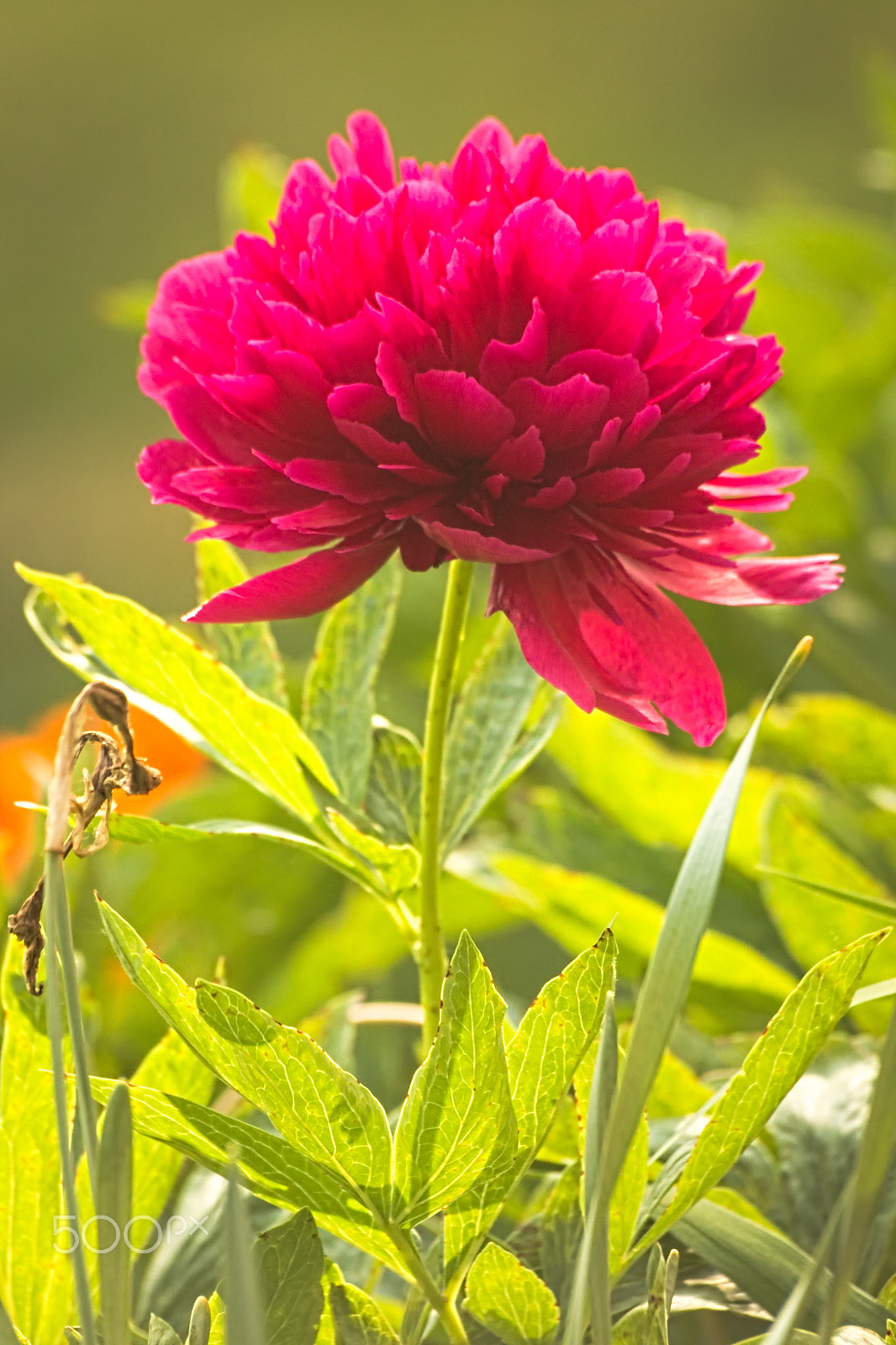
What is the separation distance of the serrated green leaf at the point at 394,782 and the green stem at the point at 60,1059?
89 millimetres

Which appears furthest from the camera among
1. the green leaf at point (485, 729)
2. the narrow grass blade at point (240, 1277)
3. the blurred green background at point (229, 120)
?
the blurred green background at point (229, 120)

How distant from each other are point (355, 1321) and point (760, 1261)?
59mm

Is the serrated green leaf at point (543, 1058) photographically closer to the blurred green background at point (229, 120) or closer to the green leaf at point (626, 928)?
the green leaf at point (626, 928)

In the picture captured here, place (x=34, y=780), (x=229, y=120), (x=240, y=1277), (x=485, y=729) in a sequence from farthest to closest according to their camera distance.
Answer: (x=229, y=120), (x=34, y=780), (x=485, y=729), (x=240, y=1277)

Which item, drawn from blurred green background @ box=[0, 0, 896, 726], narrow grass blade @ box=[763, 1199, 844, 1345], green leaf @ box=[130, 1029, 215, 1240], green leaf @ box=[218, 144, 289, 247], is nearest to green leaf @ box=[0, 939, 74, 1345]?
green leaf @ box=[130, 1029, 215, 1240]

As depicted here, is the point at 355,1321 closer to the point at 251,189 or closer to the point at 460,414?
the point at 460,414

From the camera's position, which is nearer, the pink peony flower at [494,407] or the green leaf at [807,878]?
the pink peony flower at [494,407]

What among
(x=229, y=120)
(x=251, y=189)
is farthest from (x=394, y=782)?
(x=229, y=120)

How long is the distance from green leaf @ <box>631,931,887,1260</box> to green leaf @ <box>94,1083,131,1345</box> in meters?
0.07

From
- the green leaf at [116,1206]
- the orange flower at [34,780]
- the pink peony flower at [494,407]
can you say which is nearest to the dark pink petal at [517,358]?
the pink peony flower at [494,407]

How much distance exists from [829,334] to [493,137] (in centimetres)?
37

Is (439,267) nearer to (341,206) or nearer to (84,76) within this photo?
(341,206)

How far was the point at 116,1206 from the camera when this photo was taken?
15cm

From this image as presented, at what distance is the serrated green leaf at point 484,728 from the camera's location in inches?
9.3
